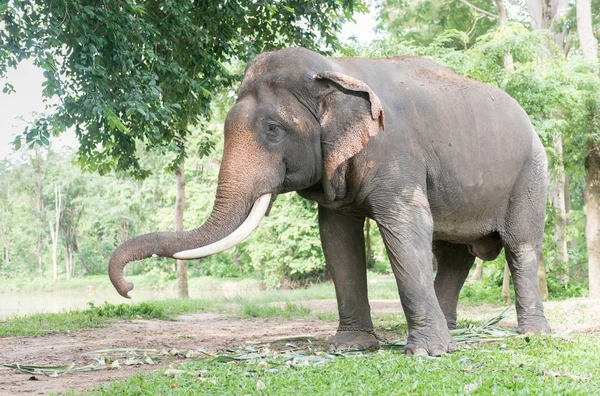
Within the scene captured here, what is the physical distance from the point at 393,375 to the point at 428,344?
1062mm

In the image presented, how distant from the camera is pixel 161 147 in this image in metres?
11.4

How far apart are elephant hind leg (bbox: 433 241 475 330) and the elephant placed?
2.17 feet

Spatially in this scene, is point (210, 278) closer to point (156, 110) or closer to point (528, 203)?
point (156, 110)

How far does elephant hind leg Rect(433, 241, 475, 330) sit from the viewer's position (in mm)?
8531

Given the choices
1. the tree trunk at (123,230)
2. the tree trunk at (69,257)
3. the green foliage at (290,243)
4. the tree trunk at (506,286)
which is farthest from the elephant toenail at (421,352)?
the tree trunk at (69,257)

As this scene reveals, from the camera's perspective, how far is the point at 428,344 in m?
6.37

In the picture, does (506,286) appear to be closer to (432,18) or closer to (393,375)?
(393,375)

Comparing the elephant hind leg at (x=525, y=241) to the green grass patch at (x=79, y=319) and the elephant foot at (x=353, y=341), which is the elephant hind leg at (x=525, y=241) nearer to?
the elephant foot at (x=353, y=341)

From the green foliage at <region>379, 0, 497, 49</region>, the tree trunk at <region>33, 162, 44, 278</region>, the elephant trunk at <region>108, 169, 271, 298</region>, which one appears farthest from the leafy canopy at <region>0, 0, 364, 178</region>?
the tree trunk at <region>33, 162, 44, 278</region>

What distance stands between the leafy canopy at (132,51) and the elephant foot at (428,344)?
4.35 meters

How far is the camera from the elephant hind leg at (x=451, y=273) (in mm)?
8531

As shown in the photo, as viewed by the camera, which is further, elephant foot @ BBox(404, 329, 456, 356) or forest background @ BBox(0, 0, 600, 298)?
forest background @ BBox(0, 0, 600, 298)

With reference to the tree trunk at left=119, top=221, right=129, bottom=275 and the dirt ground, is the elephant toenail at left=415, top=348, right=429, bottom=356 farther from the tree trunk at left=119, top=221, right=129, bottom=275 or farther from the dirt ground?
the tree trunk at left=119, top=221, right=129, bottom=275

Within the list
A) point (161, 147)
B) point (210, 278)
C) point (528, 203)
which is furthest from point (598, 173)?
point (210, 278)
